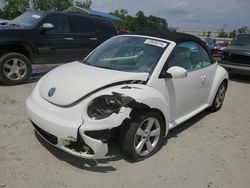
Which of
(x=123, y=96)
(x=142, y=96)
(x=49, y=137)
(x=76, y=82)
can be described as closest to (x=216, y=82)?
(x=142, y=96)

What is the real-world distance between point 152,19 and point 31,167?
5676 centimetres

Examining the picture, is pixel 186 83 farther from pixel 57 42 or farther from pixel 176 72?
pixel 57 42

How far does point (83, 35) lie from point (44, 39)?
50.8 inches

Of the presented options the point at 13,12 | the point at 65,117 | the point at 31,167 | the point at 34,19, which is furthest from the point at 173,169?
the point at 13,12

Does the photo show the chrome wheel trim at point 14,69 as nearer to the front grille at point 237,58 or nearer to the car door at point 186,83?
the car door at point 186,83

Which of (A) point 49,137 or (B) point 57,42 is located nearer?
(A) point 49,137

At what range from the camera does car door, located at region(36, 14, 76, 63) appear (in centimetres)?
752

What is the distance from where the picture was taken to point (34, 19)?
7656 mm

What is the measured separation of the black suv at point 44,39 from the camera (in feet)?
22.6

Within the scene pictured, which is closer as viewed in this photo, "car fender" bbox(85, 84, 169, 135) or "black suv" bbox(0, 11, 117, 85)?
"car fender" bbox(85, 84, 169, 135)

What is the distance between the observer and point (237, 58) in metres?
10.2

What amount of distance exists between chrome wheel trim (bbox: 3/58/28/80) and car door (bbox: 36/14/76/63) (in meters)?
0.63

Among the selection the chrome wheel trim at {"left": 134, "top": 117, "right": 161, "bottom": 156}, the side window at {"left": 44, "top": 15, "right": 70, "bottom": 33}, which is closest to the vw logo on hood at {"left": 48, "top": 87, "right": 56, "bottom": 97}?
the chrome wheel trim at {"left": 134, "top": 117, "right": 161, "bottom": 156}

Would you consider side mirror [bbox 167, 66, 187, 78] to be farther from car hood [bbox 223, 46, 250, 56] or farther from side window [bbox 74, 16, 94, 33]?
car hood [bbox 223, 46, 250, 56]
